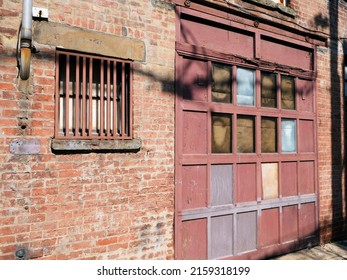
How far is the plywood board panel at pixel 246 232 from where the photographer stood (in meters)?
A: 5.40

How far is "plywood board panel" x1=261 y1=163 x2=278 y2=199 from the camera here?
5773 millimetres

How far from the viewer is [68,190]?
393 cm

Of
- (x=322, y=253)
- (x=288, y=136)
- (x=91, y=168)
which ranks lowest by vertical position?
(x=322, y=253)

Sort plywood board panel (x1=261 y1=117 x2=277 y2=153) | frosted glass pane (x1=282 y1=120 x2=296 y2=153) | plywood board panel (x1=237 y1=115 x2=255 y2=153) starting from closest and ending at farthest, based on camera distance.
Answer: plywood board panel (x1=237 y1=115 x2=255 y2=153) → plywood board panel (x1=261 y1=117 x2=277 y2=153) → frosted glass pane (x1=282 y1=120 x2=296 y2=153)

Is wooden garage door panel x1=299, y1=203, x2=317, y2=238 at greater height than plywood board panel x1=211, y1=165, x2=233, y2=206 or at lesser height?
lesser

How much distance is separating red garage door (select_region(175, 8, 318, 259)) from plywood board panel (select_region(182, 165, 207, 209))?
0.01 metres

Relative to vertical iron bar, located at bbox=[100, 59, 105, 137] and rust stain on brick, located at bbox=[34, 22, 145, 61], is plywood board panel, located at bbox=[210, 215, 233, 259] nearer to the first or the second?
vertical iron bar, located at bbox=[100, 59, 105, 137]

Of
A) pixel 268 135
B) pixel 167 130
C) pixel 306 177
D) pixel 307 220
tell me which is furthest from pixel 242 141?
pixel 307 220

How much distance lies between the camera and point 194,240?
16.2 ft

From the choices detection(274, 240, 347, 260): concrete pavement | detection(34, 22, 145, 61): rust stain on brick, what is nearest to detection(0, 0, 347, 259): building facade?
detection(34, 22, 145, 61): rust stain on brick

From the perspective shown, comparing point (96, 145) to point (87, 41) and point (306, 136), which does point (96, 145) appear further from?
point (306, 136)

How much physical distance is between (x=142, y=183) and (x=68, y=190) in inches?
38.2

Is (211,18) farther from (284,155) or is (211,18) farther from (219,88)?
(284,155)

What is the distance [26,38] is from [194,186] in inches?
114
